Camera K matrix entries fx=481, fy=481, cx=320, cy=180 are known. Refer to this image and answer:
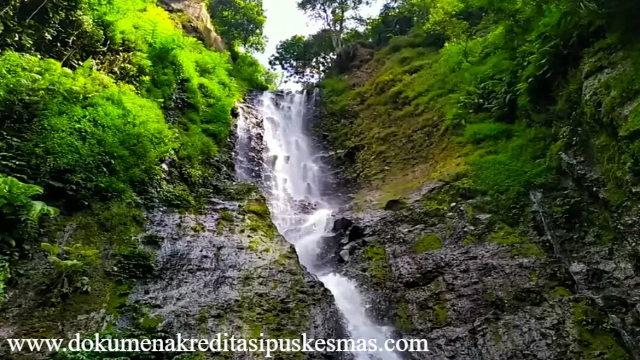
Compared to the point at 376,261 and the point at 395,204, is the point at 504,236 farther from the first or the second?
the point at 395,204

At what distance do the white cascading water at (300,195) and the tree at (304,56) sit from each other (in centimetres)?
780

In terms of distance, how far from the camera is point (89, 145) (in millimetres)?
7746

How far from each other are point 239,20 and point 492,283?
23638 millimetres

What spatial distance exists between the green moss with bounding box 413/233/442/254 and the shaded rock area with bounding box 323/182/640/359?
2 cm

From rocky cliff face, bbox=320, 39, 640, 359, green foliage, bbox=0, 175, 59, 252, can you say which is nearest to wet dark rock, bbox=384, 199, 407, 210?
rocky cliff face, bbox=320, 39, 640, 359

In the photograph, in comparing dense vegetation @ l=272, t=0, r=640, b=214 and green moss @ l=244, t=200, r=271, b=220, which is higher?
dense vegetation @ l=272, t=0, r=640, b=214

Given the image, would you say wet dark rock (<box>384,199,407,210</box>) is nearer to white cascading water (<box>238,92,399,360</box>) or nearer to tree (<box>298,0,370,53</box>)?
white cascading water (<box>238,92,399,360</box>)

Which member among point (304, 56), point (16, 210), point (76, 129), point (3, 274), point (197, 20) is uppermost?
point (304, 56)

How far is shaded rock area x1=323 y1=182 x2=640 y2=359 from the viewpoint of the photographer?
6.09 m

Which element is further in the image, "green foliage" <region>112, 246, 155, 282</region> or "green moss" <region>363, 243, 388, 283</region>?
"green moss" <region>363, 243, 388, 283</region>

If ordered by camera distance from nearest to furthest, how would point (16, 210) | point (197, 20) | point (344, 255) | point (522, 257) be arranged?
point (16, 210), point (522, 257), point (344, 255), point (197, 20)

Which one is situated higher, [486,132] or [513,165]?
[486,132]

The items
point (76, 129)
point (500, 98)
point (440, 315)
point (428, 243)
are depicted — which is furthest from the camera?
point (500, 98)

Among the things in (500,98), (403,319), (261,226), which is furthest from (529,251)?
(500,98)
